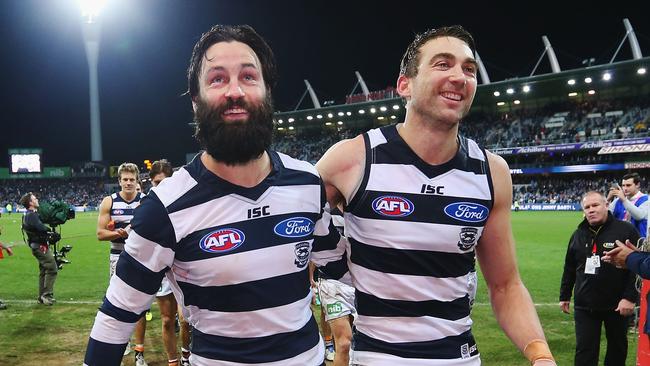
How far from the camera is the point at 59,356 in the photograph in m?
6.73

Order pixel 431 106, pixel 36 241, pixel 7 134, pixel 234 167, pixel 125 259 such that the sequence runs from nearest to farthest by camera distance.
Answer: pixel 125 259 → pixel 234 167 → pixel 431 106 → pixel 36 241 → pixel 7 134

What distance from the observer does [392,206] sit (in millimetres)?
2395

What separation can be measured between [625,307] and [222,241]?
4920 mm

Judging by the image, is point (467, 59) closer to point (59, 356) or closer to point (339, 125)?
point (59, 356)

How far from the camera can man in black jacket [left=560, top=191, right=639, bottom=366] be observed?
18.4 ft

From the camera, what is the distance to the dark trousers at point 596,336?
5.55 meters

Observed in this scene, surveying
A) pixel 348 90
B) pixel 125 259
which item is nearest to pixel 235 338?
pixel 125 259

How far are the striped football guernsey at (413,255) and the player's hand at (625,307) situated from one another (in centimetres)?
381

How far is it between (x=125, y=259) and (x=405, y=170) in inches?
49.9

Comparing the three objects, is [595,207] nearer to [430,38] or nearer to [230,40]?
[430,38]

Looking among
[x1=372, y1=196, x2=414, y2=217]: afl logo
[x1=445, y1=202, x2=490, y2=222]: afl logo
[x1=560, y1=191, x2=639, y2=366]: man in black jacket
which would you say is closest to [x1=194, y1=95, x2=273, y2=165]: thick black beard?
[x1=372, y1=196, x2=414, y2=217]: afl logo

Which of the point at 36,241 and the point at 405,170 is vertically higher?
the point at 405,170

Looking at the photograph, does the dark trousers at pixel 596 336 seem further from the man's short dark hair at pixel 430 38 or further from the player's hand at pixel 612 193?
the man's short dark hair at pixel 430 38

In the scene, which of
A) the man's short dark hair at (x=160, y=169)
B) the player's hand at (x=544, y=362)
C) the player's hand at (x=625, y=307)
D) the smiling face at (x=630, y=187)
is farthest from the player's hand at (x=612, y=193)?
the player's hand at (x=544, y=362)
